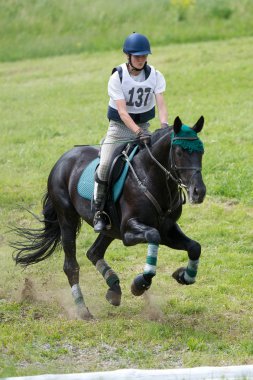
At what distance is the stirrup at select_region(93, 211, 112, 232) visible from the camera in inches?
381

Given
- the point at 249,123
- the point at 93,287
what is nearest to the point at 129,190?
the point at 93,287

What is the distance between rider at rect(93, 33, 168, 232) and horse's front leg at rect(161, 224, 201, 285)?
822 mm

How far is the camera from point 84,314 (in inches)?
385

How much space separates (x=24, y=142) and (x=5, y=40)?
15.5 meters

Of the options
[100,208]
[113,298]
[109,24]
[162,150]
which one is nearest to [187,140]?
[162,150]

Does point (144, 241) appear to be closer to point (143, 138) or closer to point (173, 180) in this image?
point (173, 180)

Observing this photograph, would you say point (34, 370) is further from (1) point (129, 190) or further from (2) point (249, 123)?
(2) point (249, 123)

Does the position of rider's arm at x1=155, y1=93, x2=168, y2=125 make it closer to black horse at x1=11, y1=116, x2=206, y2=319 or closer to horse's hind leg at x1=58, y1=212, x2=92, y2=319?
black horse at x1=11, y1=116, x2=206, y2=319

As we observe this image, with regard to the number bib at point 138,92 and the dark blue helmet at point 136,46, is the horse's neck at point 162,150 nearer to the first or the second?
the number bib at point 138,92

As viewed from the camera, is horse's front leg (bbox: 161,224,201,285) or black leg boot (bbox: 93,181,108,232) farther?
black leg boot (bbox: 93,181,108,232)

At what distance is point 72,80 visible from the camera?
28.1m

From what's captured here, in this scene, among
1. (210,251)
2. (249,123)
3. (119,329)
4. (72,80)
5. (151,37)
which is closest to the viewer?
(119,329)

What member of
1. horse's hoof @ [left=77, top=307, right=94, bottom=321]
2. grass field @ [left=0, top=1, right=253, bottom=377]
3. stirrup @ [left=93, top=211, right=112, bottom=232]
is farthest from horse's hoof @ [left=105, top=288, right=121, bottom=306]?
stirrup @ [left=93, top=211, right=112, bottom=232]

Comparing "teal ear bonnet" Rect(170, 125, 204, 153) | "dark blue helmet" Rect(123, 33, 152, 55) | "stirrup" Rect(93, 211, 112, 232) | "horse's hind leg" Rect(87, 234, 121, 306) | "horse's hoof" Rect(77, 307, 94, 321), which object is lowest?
"horse's hoof" Rect(77, 307, 94, 321)
